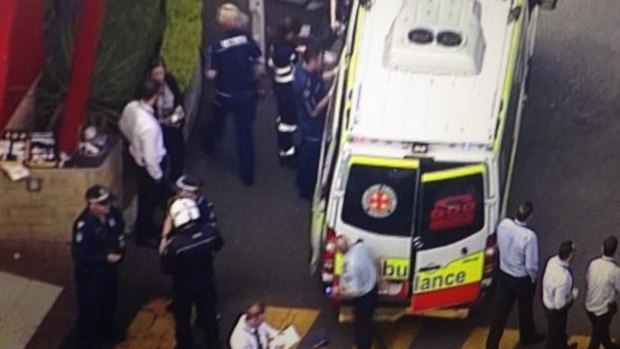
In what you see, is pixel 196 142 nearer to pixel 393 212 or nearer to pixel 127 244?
pixel 127 244

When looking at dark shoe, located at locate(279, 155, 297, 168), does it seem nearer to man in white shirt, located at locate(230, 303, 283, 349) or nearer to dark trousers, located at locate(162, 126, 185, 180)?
dark trousers, located at locate(162, 126, 185, 180)

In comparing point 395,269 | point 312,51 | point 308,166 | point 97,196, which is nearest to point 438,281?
point 395,269

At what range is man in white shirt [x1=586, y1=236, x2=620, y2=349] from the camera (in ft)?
53.1

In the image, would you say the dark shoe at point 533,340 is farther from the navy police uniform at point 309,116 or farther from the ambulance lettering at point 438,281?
the navy police uniform at point 309,116

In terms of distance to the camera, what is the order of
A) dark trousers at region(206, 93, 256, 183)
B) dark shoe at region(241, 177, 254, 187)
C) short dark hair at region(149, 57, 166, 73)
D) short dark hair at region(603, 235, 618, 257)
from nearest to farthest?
short dark hair at region(603, 235, 618, 257), short dark hair at region(149, 57, 166, 73), dark trousers at region(206, 93, 256, 183), dark shoe at region(241, 177, 254, 187)

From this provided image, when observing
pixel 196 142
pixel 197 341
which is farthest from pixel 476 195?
pixel 196 142

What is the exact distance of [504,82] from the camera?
58.3 ft

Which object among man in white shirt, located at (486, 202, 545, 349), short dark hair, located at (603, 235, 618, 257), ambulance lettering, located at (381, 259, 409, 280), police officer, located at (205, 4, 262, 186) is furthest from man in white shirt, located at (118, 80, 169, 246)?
short dark hair, located at (603, 235, 618, 257)

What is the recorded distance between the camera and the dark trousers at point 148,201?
18812 mm

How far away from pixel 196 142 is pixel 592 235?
16.2 feet

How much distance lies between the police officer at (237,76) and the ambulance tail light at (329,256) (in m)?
2.95

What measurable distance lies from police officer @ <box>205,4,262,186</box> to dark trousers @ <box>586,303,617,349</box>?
4896mm

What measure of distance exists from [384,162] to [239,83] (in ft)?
9.96

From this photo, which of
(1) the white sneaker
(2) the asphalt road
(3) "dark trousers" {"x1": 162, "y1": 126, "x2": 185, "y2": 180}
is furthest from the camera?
(1) the white sneaker
